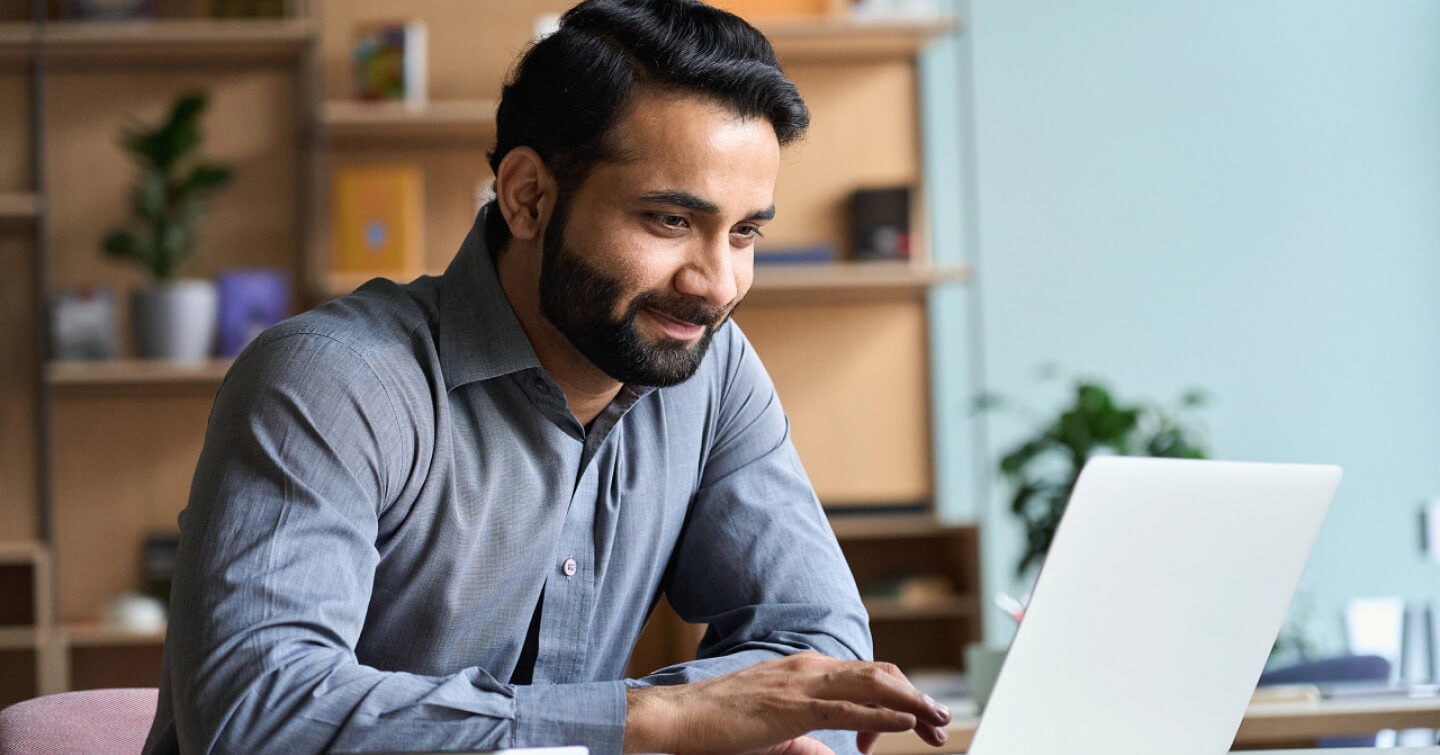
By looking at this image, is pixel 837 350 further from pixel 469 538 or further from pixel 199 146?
pixel 469 538

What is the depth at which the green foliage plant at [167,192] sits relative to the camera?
3.57 metres

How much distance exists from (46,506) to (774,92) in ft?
9.85

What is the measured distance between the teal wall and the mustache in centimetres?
292

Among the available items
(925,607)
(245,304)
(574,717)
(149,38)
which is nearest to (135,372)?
(245,304)

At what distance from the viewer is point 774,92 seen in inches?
53.1

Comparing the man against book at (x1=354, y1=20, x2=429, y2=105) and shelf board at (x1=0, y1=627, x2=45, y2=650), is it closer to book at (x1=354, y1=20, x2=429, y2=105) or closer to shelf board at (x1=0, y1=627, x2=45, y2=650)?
book at (x1=354, y1=20, x2=429, y2=105)

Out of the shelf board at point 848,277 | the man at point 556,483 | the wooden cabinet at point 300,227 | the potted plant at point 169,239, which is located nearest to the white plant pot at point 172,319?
the potted plant at point 169,239

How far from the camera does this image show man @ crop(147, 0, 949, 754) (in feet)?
3.40

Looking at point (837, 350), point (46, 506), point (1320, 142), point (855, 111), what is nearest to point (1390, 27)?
point (1320, 142)

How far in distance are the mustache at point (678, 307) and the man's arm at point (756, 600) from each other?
0.22m

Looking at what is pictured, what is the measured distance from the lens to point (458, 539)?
127 centimetres

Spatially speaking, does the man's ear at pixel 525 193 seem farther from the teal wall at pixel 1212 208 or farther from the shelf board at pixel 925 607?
the teal wall at pixel 1212 208

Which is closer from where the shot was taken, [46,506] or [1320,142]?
[46,506]

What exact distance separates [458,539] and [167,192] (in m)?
2.69
